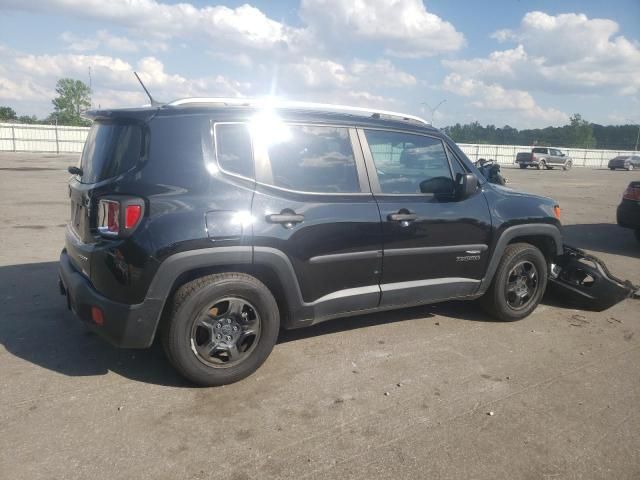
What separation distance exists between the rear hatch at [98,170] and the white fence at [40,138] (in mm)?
38525

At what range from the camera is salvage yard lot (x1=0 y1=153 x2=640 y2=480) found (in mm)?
2551

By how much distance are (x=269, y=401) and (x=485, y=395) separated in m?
1.41

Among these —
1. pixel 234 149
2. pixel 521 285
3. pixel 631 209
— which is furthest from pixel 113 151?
pixel 631 209

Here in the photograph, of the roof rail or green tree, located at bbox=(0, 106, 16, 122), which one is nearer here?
the roof rail

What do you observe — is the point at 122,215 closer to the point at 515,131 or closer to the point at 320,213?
the point at 320,213

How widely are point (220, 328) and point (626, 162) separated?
4868cm

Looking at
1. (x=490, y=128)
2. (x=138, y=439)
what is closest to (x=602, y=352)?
(x=138, y=439)

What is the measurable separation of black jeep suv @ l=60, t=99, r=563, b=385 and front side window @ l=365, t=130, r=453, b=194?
12 millimetres

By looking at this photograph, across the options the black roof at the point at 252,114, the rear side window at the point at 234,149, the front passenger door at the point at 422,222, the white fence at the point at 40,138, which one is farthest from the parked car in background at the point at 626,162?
the rear side window at the point at 234,149

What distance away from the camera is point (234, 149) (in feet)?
10.8

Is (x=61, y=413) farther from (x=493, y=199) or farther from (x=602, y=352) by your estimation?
(x=602, y=352)

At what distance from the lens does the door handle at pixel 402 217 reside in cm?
379

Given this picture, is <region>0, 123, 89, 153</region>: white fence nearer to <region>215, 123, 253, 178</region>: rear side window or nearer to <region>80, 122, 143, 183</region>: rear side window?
<region>80, 122, 143, 183</region>: rear side window

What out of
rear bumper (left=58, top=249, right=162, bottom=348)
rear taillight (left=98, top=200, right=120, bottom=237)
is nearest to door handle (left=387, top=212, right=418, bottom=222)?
rear bumper (left=58, top=249, right=162, bottom=348)
